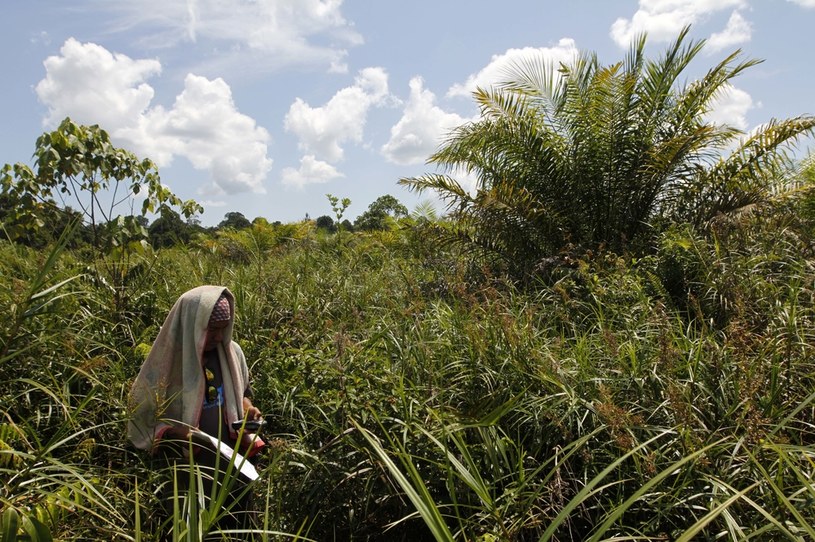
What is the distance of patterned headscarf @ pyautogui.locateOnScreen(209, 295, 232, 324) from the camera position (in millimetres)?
2490

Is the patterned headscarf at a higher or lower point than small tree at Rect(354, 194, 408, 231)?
lower

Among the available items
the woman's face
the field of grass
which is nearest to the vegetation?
the field of grass

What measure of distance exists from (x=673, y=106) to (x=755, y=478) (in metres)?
5.75

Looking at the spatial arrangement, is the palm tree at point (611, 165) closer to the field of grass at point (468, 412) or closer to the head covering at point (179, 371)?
the field of grass at point (468, 412)

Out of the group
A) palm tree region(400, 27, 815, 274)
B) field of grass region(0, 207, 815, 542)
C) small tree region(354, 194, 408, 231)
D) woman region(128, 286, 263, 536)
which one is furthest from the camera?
small tree region(354, 194, 408, 231)

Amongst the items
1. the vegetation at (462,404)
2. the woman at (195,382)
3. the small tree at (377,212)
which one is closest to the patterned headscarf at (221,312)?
the woman at (195,382)

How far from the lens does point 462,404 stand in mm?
3098

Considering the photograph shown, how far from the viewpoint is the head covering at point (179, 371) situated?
2430mm

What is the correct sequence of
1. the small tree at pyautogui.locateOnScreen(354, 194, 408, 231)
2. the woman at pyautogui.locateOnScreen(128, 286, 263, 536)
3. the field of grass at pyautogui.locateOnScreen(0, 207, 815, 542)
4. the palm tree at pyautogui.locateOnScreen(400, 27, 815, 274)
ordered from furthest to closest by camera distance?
the small tree at pyautogui.locateOnScreen(354, 194, 408, 231) < the palm tree at pyautogui.locateOnScreen(400, 27, 815, 274) < the woman at pyautogui.locateOnScreen(128, 286, 263, 536) < the field of grass at pyautogui.locateOnScreen(0, 207, 815, 542)

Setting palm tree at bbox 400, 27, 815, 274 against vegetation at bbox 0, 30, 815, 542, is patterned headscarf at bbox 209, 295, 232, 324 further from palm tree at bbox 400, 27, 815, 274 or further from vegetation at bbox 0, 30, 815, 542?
palm tree at bbox 400, 27, 815, 274

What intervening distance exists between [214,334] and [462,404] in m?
1.50

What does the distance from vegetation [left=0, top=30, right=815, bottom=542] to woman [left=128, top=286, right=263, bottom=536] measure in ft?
0.54

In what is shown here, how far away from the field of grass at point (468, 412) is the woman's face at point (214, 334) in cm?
48

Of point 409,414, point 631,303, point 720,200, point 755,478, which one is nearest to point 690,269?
point 631,303
